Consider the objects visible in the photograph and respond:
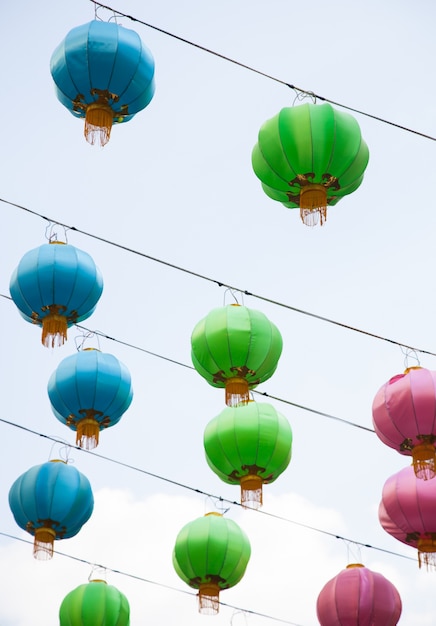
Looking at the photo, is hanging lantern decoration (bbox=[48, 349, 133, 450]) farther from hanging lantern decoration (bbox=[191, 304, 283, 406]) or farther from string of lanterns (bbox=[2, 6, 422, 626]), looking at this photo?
hanging lantern decoration (bbox=[191, 304, 283, 406])

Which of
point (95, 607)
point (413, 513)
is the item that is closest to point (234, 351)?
point (413, 513)

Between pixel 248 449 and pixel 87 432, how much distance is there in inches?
55.2

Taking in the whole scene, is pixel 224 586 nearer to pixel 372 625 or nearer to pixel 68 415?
pixel 372 625

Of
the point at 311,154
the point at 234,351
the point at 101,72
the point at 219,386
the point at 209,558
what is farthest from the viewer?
the point at 209,558

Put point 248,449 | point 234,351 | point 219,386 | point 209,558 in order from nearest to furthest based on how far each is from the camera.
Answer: point 234,351
point 219,386
point 248,449
point 209,558

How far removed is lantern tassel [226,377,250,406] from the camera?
877 cm

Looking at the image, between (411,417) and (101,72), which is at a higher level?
(101,72)

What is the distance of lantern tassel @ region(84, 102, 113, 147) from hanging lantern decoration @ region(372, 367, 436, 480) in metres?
2.70

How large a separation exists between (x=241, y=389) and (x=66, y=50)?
109 inches

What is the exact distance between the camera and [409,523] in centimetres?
876

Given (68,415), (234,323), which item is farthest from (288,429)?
(68,415)

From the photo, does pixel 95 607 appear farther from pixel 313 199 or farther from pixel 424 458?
pixel 313 199

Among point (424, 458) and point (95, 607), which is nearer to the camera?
point (424, 458)

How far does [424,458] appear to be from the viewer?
8180mm
